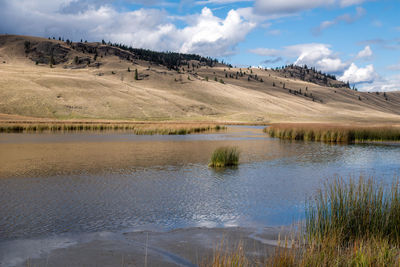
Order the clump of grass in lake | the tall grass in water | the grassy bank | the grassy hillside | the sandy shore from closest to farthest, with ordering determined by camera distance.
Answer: the sandy shore → the tall grass in water → the clump of grass in lake → the grassy bank → the grassy hillside

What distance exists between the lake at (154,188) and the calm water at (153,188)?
31 millimetres

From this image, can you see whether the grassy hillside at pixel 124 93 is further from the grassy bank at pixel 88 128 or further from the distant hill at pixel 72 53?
the grassy bank at pixel 88 128

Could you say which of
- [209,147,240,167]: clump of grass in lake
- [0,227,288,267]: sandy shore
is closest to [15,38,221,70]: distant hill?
[209,147,240,167]: clump of grass in lake

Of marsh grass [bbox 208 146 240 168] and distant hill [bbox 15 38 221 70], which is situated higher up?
distant hill [bbox 15 38 221 70]

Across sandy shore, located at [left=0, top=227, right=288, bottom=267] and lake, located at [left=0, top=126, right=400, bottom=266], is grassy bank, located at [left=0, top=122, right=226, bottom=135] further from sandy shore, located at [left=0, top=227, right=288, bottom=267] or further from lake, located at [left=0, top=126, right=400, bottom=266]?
sandy shore, located at [left=0, top=227, right=288, bottom=267]

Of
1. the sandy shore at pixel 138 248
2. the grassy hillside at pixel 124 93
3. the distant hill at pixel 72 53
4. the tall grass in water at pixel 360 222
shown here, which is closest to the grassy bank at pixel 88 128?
the grassy hillside at pixel 124 93

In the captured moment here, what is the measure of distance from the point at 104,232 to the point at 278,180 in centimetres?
1008

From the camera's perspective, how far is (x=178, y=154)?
28.2 metres

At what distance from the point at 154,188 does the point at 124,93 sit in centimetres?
9682

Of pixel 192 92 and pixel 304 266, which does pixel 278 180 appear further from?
pixel 192 92

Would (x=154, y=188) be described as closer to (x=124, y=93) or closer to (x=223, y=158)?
(x=223, y=158)

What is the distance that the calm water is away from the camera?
11.3 metres

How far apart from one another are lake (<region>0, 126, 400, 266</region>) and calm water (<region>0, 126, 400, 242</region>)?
0.10 ft

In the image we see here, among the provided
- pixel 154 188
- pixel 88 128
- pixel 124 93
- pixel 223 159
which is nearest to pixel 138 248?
pixel 154 188
